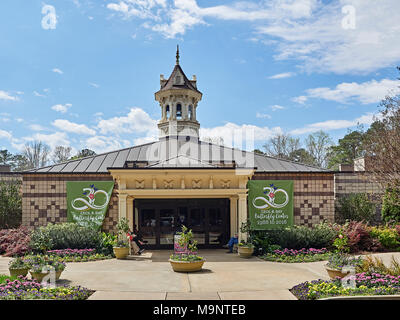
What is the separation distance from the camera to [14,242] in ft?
62.1

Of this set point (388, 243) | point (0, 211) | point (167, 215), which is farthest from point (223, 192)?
point (0, 211)

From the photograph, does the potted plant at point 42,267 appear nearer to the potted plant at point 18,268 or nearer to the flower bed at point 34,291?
the potted plant at point 18,268

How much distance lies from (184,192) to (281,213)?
18.3ft

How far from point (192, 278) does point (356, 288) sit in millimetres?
5208

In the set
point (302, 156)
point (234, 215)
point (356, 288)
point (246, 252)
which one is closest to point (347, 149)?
point (302, 156)

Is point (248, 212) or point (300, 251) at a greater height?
point (248, 212)

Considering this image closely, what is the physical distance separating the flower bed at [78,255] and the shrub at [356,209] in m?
13.7

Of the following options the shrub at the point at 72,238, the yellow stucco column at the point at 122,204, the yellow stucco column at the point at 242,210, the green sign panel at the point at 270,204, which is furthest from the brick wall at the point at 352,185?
the shrub at the point at 72,238

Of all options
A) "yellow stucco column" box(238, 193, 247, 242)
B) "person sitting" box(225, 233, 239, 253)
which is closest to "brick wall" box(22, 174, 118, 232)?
"person sitting" box(225, 233, 239, 253)

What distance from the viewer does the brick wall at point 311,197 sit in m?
21.5

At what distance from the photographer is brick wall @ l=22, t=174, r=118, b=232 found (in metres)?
20.7

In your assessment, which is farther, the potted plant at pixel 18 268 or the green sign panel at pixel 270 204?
the green sign panel at pixel 270 204

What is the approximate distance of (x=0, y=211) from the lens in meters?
21.8
